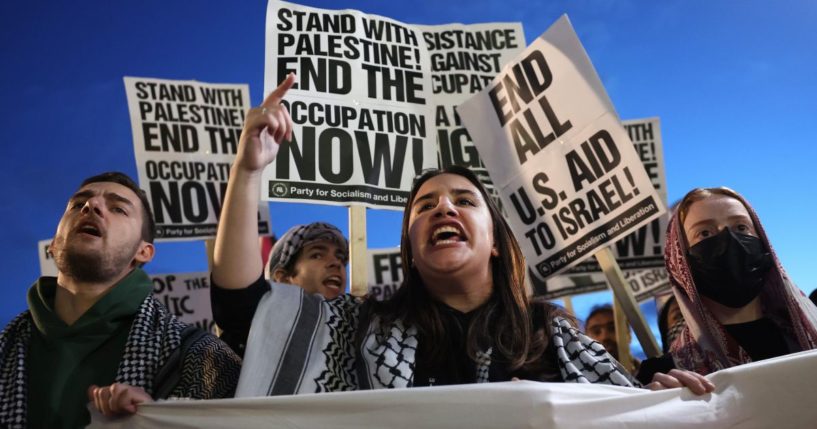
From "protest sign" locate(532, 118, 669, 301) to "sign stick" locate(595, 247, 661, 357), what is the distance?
92 cm

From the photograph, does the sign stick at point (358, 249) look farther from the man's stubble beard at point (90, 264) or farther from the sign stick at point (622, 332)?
the sign stick at point (622, 332)

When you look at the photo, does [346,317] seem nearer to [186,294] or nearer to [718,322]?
[718,322]

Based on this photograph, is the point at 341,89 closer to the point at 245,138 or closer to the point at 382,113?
the point at 382,113

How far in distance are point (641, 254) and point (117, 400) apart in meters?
4.22

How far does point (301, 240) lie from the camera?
4.19 meters

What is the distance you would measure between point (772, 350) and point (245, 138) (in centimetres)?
203

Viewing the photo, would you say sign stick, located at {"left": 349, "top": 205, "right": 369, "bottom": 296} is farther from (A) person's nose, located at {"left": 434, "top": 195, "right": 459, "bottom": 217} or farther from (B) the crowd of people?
(A) person's nose, located at {"left": 434, "top": 195, "right": 459, "bottom": 217}

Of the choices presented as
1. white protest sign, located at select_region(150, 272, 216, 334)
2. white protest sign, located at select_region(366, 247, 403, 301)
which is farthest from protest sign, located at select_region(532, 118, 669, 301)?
white protest sign, located at select_region(150, 272, 216, 334)

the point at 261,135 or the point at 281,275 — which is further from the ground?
the point at 261,135

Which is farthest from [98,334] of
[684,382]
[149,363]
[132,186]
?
[684,382]

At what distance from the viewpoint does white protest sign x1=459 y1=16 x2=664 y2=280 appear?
14.0 ft

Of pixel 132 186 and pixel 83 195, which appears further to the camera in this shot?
pixel 132 186

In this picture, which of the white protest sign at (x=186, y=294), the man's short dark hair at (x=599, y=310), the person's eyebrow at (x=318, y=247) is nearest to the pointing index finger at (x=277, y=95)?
the person's eyebrow at (x=318, y=247)

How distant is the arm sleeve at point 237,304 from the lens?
88.8 inches
